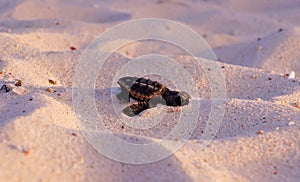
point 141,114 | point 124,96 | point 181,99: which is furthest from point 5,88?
point 181,99

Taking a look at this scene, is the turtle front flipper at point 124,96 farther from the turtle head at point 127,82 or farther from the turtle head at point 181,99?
the turtle head at point 181,99

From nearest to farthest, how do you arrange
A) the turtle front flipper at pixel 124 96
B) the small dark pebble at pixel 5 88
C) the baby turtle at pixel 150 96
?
the small dark pebble at pixel 5 88 < the baby turtle at pixel 150 96 < the turtle front flipper at pixel 124 96

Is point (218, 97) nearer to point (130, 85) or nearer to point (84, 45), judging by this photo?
point (130, 85)

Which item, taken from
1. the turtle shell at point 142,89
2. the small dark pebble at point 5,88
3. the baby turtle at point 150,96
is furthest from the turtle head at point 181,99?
the small dark pebble at point 5,88

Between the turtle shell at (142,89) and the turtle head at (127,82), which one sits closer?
the turtle shell at (142,89)

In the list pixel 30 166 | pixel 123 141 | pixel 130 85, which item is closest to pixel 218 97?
pixel 130 85
